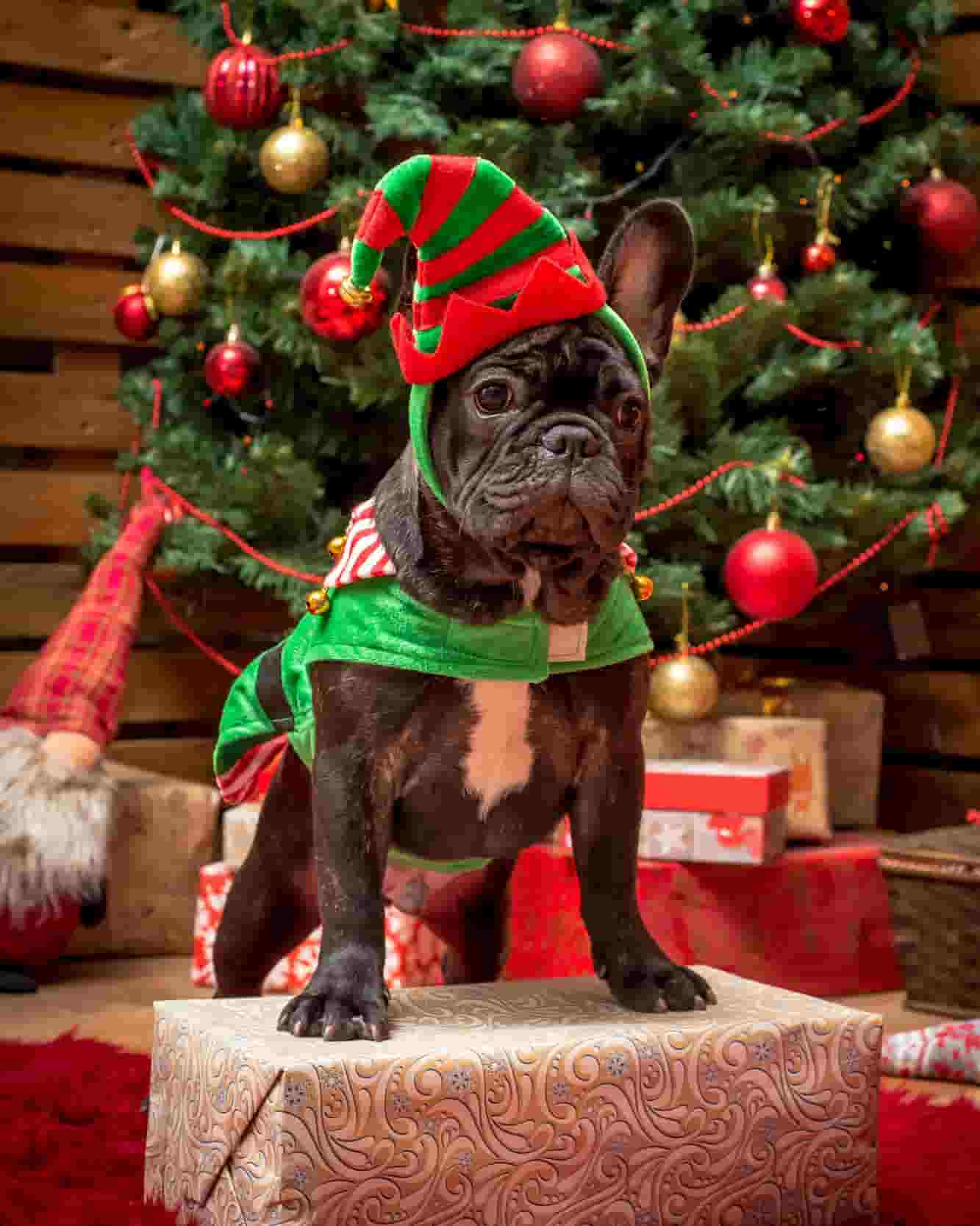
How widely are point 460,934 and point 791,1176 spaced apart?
441mm

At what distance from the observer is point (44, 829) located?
7.94 feet

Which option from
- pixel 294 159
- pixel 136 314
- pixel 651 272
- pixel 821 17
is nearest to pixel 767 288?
pixel 821 17

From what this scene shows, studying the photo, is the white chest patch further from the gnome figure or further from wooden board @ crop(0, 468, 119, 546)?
wooden board @ crop(0, 468, 119, 546)

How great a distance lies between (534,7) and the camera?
2.66 m

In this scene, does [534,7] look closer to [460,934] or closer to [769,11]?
[769,11]

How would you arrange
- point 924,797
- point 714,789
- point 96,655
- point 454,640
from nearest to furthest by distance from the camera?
point 454,640 < point 714,789 < point 96,655 < point 924,797

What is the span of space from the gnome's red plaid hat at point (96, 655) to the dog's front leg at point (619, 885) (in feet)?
4.10

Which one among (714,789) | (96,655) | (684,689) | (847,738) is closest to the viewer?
(714,789)

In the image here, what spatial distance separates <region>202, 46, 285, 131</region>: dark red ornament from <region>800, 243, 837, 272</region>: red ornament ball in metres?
0.88

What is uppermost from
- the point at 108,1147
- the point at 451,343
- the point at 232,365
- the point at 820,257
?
the point at 820,257

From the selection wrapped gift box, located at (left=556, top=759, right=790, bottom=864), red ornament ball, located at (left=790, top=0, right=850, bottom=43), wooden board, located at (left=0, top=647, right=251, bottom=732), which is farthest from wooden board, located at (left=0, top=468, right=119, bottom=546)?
red ornament ball, located at (left=790, top=0, right=850, bottom=43)

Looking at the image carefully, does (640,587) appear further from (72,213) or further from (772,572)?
(72,213)

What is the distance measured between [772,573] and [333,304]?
757mm

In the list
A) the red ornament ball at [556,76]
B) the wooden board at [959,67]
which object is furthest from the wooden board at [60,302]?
the wooden board at [959,67]
